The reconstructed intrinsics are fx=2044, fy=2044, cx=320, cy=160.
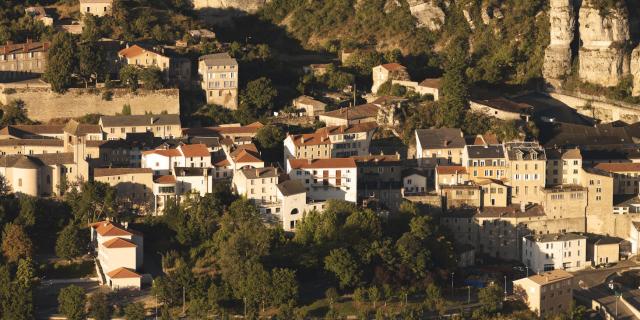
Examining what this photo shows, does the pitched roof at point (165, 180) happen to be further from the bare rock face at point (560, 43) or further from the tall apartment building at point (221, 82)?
the bare rock face at point (560, 43)

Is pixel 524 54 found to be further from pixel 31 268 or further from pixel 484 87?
pixel 31 268

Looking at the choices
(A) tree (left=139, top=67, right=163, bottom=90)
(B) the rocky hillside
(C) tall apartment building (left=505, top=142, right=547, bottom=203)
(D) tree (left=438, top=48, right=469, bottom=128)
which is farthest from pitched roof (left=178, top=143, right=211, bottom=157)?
(B) the rocky hillside

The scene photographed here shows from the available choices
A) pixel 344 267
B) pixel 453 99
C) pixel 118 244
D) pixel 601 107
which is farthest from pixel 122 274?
pixel 601 107

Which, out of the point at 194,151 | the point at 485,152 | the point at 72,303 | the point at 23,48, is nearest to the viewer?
the point at 72,303

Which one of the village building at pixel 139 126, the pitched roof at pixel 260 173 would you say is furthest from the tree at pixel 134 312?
the village building at pixel 139 126

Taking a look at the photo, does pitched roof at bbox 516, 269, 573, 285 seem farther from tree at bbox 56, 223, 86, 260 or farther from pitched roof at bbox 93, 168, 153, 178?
tree at bbox 56, 223, 86, 260

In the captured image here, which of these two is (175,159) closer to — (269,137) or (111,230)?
(269,137)
